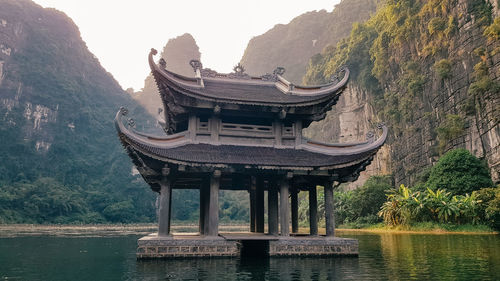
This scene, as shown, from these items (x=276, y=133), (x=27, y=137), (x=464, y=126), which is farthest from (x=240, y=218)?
(x=276, y=133)

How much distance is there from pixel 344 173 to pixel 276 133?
3.30 metres

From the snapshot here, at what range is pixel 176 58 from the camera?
602 feet

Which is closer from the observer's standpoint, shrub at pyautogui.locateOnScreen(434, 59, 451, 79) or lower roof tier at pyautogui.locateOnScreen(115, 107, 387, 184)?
lower roof tier at pyautogui.locateOnScreen(115, 107, 387, 184)

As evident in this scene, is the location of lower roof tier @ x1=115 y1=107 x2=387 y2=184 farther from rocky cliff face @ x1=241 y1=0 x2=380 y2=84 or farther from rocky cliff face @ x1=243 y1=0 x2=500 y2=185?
rocky cliff face @ x1=241 y1=0 x2=380 y2=84

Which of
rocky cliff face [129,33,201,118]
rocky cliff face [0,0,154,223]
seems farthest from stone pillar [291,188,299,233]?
rocky cliff face [129,33,201,118]

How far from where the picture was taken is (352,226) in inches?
1742

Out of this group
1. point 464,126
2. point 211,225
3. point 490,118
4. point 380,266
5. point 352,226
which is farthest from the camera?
point 352,226

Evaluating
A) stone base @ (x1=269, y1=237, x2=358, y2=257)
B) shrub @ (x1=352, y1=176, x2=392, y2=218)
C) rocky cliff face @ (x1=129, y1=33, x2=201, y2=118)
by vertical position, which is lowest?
stone base @ (x1=269, y1=237, x2=358, y2=257)

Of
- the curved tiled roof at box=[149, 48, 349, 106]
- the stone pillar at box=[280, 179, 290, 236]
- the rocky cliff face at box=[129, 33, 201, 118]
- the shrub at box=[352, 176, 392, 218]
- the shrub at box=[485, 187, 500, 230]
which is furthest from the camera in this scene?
the rocky cliff face at box=[129, 33, 201, 118]

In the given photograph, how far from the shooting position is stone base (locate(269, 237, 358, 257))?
13.6m

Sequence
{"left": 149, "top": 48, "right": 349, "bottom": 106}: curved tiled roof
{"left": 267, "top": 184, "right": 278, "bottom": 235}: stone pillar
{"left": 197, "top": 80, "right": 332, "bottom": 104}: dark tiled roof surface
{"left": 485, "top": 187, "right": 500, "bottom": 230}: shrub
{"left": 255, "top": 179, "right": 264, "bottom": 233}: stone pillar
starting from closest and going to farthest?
{"left": 149, "top": 48, "right": 349, "bottom": 106}: curved tiled roof
{"left": 197, "top": 80, "right": 332, "bottom": 104}: dark tiled roof surface
{"left": 267, "top": 184, "right": 278, "bottom": 235}: stone pillar
{"left": 255, "top": 179, "right": 264, "bottom": 233}: stone pillar
{"left": 485, "top": 187, "right": 500, "bottom": 230}: shrub

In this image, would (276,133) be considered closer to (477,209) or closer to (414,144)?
(477,209)

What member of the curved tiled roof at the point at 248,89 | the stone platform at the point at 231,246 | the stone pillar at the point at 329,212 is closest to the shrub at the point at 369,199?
the curved tiled roof at the point at 248,89

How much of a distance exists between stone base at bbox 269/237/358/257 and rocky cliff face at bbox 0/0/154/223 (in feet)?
264
